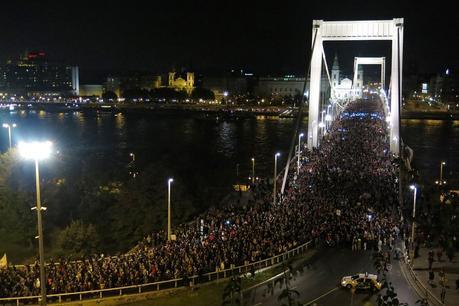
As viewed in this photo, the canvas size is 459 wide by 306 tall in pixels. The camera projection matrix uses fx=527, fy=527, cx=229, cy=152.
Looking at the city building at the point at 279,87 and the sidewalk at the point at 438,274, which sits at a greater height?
the city building at the point at 279,87

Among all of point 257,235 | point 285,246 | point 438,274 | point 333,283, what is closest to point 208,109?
point 257,235

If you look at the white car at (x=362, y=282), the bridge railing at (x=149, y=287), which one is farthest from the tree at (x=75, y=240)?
the white car at (x=362, y=282)

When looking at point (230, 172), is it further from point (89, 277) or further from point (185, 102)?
point (185, 102)

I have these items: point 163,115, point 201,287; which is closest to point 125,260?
point 201,287

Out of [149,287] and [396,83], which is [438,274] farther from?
[396,83]

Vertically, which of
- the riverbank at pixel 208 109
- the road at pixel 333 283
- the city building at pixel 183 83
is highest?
the city building at pixel 183 83

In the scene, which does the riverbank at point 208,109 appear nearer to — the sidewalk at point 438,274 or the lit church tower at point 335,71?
the lit church tower at point 335,71
